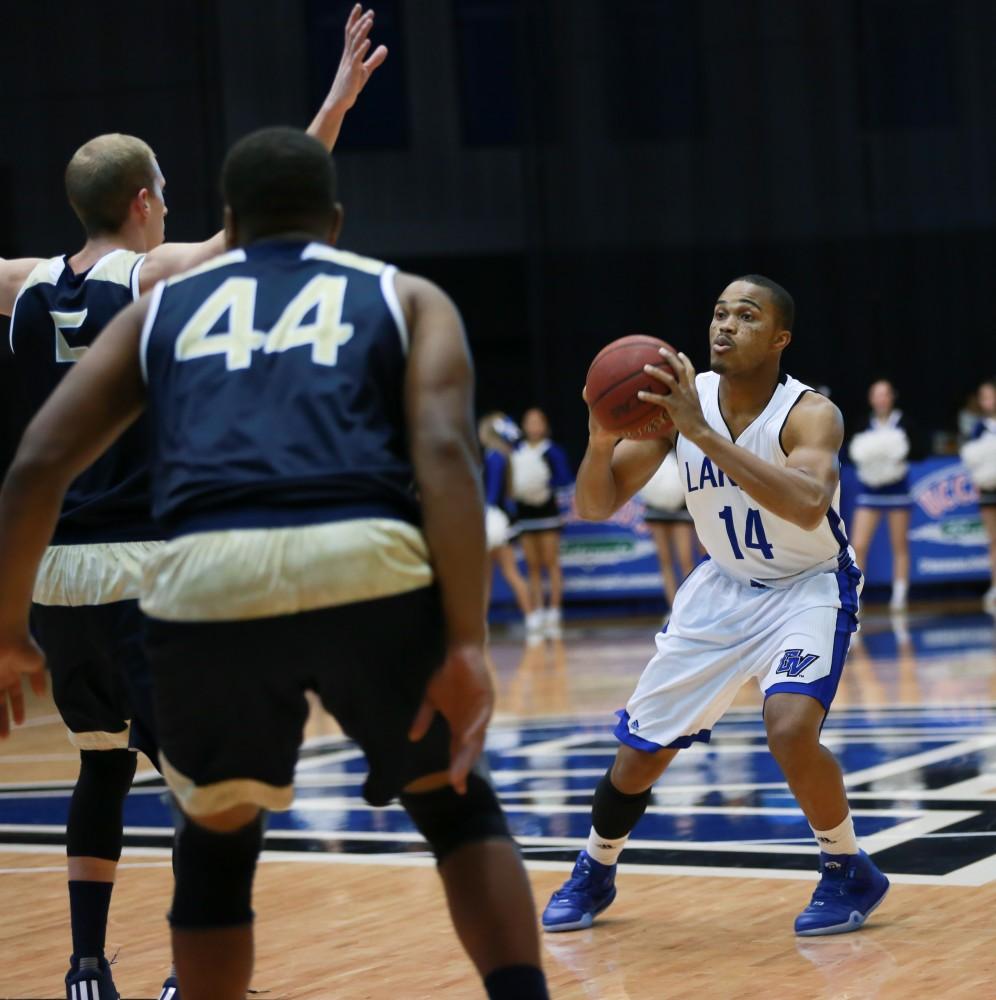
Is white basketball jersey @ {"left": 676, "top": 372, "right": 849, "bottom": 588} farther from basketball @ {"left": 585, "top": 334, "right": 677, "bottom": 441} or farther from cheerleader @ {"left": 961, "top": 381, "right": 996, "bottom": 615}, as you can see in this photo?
cheerleader @ {"left": 961, "top": 381, "right": 996, "bottom": 615}

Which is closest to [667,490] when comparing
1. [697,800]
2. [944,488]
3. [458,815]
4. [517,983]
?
[944,488]

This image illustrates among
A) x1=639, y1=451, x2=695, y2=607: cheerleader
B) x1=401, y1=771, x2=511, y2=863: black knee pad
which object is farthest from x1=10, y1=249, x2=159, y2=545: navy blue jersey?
x1=639, y1=451, x2=695, y2=607: cheerleader

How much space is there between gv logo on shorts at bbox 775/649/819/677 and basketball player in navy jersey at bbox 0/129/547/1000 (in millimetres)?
1808

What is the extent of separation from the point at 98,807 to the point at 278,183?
5.39 ft

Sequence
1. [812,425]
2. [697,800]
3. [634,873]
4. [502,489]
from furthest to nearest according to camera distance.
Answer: [502,489], [697,800], [634,873], [812,425]

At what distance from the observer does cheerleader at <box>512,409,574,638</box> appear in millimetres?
14297

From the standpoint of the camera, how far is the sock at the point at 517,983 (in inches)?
99.3

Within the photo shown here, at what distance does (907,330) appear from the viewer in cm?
1631

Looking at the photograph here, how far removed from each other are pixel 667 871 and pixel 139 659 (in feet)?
7.34

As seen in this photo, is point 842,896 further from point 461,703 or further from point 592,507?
point 461,703

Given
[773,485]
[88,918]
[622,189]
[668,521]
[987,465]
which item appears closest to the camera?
[88,918]

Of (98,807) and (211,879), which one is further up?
(211,879)

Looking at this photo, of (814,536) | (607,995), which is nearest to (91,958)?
(607,995)

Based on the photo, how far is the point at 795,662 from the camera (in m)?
4.32
